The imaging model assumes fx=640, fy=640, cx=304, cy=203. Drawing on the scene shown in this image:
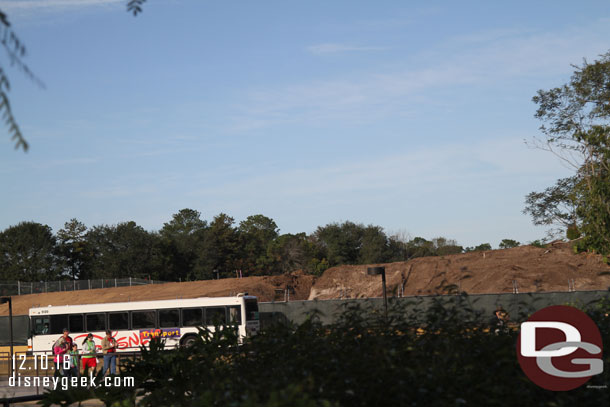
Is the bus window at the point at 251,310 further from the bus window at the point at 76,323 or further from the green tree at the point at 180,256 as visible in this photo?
the green tree at the point at 180,256

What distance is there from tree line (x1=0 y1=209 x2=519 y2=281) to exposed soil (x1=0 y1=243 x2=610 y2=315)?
98.7 feet

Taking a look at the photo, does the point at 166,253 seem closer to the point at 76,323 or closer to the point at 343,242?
the point at 343,242

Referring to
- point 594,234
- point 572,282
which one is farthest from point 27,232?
point 594,234

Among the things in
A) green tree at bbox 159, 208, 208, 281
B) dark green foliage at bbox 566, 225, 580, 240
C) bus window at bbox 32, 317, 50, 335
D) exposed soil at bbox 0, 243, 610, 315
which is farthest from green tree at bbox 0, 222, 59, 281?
dark green foliage at bbox 566, 225, 580, 240

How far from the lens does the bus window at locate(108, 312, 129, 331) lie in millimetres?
35219

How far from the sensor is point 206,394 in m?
5.45

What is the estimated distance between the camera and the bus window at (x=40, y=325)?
119 feet

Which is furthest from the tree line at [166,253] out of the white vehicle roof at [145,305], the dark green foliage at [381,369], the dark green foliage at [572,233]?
the dark green foliage at [381,369]

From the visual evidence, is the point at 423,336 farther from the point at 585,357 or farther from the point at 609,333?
the point at 609,333

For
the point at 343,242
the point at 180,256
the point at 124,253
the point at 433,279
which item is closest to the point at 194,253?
the point at 180,256

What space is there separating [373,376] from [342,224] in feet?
346

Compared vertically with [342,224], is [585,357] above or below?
below

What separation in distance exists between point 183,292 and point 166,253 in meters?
40.3

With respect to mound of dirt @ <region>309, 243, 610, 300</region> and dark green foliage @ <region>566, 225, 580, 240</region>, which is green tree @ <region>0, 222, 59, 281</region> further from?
dark green foliage @ <region>566, 225, 580, 240</region>
